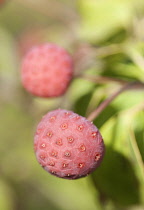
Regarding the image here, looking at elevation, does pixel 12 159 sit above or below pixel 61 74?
below

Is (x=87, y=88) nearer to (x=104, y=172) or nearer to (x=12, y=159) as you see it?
(x=104, y=172)

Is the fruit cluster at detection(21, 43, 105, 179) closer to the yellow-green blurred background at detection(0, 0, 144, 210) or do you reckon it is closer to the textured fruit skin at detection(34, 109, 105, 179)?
the textured fruit skin at detection(34, 109, 105, 179)

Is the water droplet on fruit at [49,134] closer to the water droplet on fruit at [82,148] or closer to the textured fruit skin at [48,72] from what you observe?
the water droplet on fruit at [82,148]

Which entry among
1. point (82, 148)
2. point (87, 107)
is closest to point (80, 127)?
point (82, 148)

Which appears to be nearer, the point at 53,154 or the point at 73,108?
the point at 53,154

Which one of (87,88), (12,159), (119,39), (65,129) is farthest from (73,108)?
(12,159)

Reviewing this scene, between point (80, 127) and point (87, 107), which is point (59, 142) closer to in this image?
point (80, 127)

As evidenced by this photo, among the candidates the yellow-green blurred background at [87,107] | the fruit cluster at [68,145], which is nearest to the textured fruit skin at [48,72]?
the yellow-green blurred background at [87,107]
